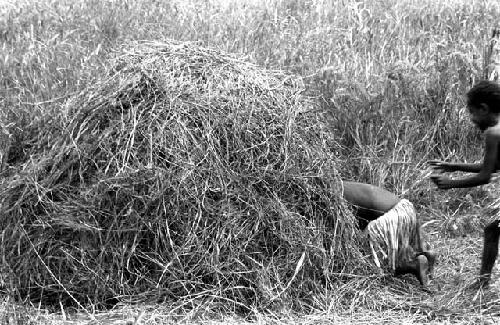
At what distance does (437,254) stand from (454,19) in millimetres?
3202

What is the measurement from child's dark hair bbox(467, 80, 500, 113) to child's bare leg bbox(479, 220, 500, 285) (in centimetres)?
63

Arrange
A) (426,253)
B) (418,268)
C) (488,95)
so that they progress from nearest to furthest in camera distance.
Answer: (488,95) → (418,268) → (426,253)

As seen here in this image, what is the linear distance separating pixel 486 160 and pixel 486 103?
1.07ft

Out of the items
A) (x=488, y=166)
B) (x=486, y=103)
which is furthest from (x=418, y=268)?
(x=486, y=103)

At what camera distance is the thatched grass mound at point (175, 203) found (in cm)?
394

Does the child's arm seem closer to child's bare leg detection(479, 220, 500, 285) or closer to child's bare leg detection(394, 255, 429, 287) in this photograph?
child's bare leg detection(479, 220, 500, 285)

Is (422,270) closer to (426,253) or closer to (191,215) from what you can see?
(426,253)

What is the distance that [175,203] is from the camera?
13.0 feet

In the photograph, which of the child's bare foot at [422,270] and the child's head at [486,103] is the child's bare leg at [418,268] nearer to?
the child's bare foot at [422,270]

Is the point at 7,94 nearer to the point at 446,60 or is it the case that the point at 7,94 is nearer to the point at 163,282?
the point at 163,282

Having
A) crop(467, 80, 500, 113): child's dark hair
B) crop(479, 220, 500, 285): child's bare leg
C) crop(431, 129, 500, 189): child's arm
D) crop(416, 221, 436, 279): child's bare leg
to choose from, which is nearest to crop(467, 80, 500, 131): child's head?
crop(467, 80, 500, 113): child's dark hair

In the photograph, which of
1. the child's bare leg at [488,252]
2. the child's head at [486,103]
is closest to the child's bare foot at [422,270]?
the child's bare leg at [488,252]

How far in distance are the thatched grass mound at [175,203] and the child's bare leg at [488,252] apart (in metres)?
0.68

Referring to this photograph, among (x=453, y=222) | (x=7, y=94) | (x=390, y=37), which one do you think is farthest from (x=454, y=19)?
(x=7, y=94)
